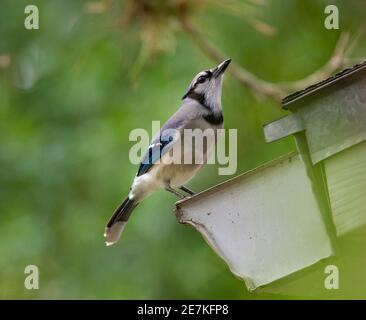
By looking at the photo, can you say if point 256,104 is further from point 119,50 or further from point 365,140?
point 365,140

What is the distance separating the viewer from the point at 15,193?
5266 mm

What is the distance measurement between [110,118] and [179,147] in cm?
172

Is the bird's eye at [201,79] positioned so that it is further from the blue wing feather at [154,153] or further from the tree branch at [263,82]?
the tree branch at [263,82]

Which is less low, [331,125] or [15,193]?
[15,193]

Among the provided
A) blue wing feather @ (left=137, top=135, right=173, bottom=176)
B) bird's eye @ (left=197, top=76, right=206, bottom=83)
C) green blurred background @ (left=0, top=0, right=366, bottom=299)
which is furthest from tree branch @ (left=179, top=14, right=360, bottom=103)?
blue wing feather @ (left=137, top=135, right=173, bottom=176)

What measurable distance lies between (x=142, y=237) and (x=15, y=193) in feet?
2.70

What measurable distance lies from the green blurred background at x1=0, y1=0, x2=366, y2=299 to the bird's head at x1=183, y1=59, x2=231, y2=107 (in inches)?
38.9

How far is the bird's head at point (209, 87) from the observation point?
3.54 m

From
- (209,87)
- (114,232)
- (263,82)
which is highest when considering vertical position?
(263,82)

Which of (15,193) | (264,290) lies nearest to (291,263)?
(264,290)

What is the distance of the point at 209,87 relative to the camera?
356 cm

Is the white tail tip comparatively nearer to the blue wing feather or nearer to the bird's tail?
the bird's tail

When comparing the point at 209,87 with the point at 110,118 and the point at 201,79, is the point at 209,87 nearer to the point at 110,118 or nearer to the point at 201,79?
the point at 201,79

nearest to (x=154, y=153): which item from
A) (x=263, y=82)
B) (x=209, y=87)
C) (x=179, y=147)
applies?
(x=179, y=147)
